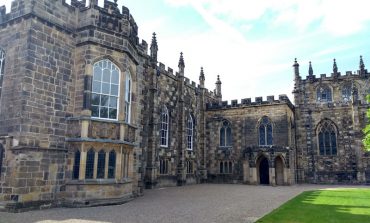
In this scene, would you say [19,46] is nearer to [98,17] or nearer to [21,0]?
[21,0]

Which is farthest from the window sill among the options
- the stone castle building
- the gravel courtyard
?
the gravel courtyard

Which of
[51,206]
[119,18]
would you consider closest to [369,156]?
[119,18]

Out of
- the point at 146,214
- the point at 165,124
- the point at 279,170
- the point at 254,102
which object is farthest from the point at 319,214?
the point at 254,102

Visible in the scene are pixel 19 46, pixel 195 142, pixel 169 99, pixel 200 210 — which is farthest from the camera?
pixel 195 142

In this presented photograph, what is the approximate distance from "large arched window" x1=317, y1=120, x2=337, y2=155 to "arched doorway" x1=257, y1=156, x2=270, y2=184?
6.87 metres

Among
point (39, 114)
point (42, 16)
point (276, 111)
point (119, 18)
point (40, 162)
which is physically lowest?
point (40, 162)

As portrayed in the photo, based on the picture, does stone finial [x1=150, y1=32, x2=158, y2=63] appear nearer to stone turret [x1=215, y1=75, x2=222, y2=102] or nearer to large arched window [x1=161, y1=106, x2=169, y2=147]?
large arched window [x1=161, y1=106, x2=169, y2=147]

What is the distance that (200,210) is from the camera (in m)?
Result: 12.0

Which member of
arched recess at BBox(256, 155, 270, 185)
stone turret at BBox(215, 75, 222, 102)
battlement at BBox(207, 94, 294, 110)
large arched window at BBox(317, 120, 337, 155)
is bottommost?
arched recess at BBox(256, 155, 270, 185)

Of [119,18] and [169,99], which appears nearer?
[119,18]

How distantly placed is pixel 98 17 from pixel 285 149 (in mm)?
20185

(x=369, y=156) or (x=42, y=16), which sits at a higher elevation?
(x=42, y=16)

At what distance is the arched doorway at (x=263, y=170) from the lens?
2835 centimetres

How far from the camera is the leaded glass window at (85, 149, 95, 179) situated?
13.2m
